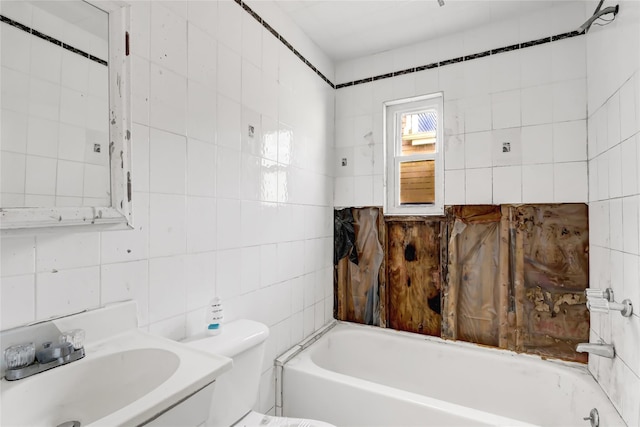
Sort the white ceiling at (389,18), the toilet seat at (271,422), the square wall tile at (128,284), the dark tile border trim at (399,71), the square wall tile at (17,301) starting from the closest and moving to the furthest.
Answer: the square wall tile at (17,301), the square wall tile at (128,284), the toilet seat at (271,422), the dark tile border trim at (399,71), the white ceiling at (389,18)

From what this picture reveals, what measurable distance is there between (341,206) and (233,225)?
1.19 meters

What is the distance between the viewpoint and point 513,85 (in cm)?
207

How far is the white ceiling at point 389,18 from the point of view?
6.36ft

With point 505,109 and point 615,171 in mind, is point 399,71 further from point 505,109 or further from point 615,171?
point 615,171

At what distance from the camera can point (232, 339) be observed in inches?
51.9

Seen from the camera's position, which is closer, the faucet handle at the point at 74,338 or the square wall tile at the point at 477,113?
the faucet handle at the point at 74,338

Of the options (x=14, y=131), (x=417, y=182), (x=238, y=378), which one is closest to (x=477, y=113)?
(x=417, y=182)

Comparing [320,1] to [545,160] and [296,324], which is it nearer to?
[545,160]

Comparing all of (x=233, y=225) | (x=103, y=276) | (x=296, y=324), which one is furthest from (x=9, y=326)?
(x=296, y=324)

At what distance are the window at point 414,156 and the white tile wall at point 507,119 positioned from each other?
8 centimetres

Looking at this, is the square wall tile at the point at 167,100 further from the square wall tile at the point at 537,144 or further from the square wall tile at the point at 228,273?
the square wall tile at the point at 537,144

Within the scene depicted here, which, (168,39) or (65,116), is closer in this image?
(65,116)

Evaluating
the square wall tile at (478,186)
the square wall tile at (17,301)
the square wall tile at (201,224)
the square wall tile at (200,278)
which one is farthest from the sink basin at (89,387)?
the square wall tile at (478,186)

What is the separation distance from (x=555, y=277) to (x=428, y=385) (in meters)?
1.08
